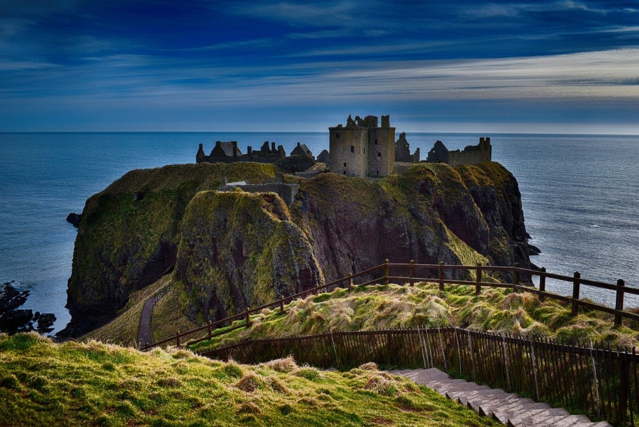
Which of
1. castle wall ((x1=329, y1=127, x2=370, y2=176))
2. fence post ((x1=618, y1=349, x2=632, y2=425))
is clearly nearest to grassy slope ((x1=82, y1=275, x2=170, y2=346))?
castle wall ((x1=329, y1=127, x2=370, y2=176))

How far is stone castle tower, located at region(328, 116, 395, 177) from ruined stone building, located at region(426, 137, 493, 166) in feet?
55.9

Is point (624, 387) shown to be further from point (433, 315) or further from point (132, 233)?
point (132, 233)

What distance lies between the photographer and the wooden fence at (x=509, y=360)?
43.8ft

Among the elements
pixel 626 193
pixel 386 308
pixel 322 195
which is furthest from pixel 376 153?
pixel 626 193

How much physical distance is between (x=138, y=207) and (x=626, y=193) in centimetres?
16281

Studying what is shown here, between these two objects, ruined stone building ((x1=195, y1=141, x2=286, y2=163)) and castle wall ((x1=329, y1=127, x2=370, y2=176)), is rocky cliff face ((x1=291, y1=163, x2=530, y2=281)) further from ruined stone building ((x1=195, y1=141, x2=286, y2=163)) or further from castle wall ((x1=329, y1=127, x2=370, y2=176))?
ruined stone building ((x1=195, y1=141, x2=286, y2=163))

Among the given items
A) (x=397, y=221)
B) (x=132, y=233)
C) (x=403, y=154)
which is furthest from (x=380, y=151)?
(x=132, y=233)

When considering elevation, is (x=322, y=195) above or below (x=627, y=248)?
above

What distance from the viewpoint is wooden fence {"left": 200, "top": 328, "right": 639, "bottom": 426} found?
43.8 feet

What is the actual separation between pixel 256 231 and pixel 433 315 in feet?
123

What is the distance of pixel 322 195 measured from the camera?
256 feet

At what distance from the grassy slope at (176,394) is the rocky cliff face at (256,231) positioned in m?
36.2

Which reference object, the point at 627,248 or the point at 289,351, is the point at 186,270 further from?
the point at 627,248

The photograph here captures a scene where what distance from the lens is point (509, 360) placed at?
51.7ft
